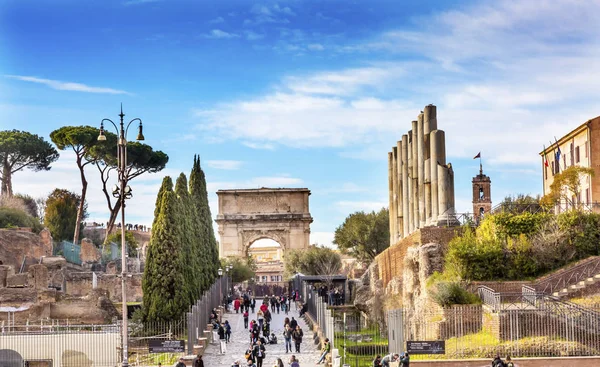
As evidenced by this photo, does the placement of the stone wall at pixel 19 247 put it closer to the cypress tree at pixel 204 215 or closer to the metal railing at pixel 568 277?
the cypress tree at pixel 204 215

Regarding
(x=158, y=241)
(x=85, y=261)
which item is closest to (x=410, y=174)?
(x=158, y=241)

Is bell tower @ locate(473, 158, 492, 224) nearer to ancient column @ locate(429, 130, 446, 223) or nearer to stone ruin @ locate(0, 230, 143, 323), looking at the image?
stone ruin @ locate(0, 230, 143, 323)

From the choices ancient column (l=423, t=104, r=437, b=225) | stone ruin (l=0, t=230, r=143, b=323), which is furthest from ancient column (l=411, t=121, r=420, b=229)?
stone ruin (l=0, t=230, r=143, b=323)

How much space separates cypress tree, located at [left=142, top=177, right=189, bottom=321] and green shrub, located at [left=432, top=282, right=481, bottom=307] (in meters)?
10.9

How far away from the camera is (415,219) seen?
45062 mm

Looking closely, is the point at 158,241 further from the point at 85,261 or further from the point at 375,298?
the point at 85,261

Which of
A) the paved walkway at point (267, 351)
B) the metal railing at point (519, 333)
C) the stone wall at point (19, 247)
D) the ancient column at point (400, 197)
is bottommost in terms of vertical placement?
the paved walkway at point (267, 351)

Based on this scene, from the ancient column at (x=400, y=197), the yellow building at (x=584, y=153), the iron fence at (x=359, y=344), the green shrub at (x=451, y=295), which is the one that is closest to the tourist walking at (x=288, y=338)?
the iron fence at (x=359, y=344)

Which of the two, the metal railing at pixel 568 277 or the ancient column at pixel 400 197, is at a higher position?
the ancient column at pixel 400 197

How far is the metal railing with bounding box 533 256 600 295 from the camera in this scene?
3080cm

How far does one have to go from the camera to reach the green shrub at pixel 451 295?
2967 cm

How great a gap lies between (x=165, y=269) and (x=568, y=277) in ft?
47.6

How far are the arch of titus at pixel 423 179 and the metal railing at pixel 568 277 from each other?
5.84 metres

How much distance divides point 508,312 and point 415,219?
17.8 metres
